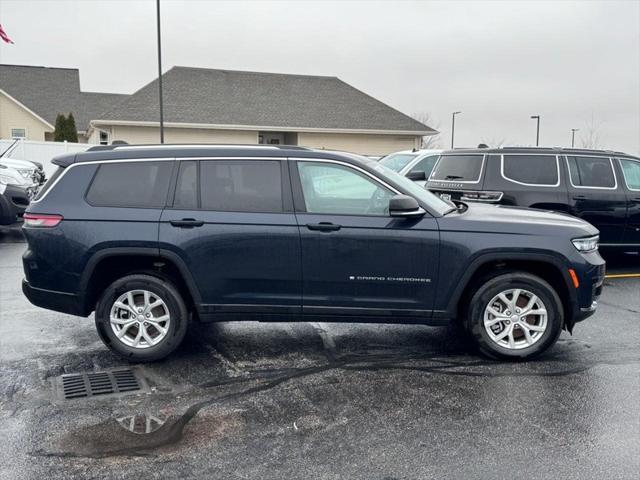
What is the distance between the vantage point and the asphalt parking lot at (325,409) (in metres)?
3.65

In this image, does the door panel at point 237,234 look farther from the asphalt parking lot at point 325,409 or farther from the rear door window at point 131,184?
the asphalt parking lot at point 325,409

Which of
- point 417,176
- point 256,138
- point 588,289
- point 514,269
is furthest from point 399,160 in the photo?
point 256,138

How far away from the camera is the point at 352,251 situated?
5219 mm

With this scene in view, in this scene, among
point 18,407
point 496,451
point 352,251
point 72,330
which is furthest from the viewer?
point 72,330

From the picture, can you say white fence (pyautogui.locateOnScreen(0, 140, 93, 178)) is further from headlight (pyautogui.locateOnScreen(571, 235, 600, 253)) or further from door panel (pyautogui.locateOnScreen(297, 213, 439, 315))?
headlight (pyautogui.locateOnScreen(571, 235, 600, 253))

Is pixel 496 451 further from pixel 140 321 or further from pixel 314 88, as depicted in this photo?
pixel 314 88

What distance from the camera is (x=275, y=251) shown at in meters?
5.24

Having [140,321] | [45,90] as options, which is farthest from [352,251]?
[45,90]

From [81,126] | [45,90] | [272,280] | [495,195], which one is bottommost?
[272,280]

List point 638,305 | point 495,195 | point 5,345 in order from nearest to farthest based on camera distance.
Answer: point 5,345
point 638,305
point 495,195

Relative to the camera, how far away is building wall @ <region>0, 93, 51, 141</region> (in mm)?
33062

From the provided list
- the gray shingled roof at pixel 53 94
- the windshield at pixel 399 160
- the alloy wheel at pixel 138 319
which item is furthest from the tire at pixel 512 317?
the gray shingled roof at pixel 53 94

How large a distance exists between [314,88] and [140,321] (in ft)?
89.3

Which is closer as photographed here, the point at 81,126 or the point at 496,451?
the point at 496,451
